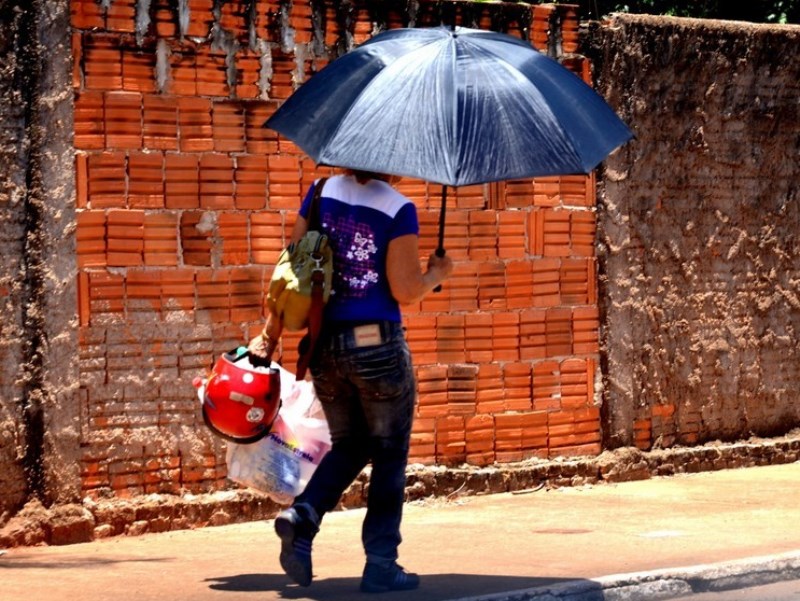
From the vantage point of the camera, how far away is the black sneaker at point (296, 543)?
5586 mm

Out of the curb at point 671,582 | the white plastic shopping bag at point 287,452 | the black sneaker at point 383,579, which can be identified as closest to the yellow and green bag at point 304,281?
the white plastic shopping bag at point 287,452

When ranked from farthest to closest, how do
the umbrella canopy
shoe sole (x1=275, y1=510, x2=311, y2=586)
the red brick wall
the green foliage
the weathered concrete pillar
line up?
1. the green foliage
2. the red brick wall
3. the weathered concrete pillar
4. shoe sole (x1=275, y1=510, x2=311, y2=586)
5. the umbrella canopy

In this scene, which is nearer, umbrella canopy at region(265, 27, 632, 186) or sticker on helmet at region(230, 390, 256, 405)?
umbrella canopy at region(265, 27, 632, 186)

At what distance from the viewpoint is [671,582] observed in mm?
6098

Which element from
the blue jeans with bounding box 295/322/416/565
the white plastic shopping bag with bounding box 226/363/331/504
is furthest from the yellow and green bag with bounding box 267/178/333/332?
the white plastic shopping bag with bounding box 226/363/331/504

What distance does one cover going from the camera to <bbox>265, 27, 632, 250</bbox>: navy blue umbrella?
215 inches

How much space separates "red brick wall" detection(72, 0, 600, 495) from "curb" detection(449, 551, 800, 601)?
240 centimetres

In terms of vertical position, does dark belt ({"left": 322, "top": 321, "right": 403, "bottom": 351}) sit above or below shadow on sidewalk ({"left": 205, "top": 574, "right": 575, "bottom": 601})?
above

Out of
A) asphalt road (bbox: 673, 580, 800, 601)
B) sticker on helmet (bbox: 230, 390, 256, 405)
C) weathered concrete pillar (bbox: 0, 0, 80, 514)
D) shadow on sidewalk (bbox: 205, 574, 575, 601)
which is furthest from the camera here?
weathered concrete pillar (bbox: 0, 0, 80, 514)

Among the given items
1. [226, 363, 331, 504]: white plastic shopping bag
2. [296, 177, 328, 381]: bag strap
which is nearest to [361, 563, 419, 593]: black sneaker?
[226, 363, 331, 504]: white plastic shopping bag

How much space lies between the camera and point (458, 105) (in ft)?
18.2

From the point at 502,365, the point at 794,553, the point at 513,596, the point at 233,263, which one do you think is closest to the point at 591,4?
the point at 502,365

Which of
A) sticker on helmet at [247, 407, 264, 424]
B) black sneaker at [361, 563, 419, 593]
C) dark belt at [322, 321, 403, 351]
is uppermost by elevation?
dark belt at [322, 321, 403, 351]

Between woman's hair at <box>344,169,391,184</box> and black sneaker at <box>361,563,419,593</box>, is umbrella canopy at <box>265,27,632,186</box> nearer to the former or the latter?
woman's hair at <box>344,169,391,184</box>
